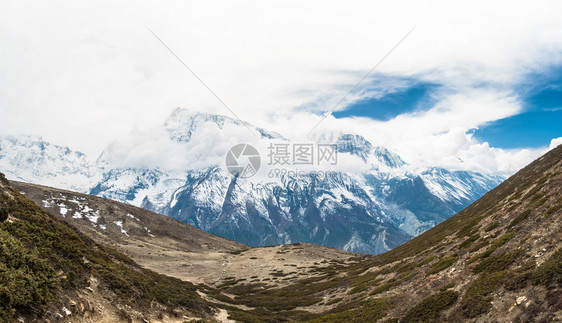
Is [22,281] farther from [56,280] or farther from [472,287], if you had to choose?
[472,287]

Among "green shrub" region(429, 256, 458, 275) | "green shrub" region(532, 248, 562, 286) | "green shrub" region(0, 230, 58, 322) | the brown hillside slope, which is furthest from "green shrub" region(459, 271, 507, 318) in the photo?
the brown hillside slope

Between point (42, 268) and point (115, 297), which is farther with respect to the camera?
point (115, 297)

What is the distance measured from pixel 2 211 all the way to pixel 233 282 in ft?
184

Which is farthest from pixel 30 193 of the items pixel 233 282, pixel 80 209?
pixel 233 282

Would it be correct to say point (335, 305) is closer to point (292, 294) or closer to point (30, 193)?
point (292, 294)

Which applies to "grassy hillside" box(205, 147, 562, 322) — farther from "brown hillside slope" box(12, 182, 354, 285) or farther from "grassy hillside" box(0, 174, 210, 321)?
"brown hillside slope" box(12, 182, 354, 285)

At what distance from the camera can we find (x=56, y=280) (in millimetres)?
16797

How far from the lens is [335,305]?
4006cm

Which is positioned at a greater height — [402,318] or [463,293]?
[463,293]

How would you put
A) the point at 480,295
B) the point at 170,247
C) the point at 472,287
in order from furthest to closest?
1. the point at 170,247
2. the point at 472,287
3. the point at 480,295

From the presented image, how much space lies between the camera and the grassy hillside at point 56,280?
46.0ft

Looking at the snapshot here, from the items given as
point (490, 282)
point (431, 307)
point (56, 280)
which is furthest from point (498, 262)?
point (56, 280)

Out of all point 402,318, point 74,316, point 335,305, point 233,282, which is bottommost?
point 233,282

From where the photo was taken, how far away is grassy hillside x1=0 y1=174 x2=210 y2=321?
1401cm
